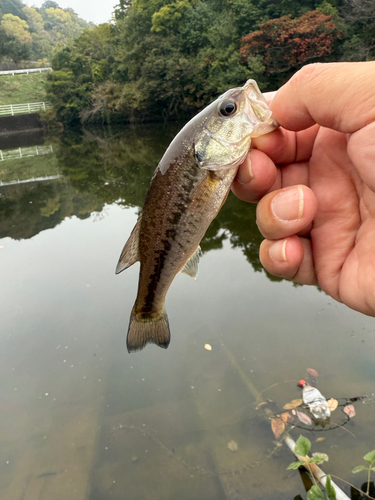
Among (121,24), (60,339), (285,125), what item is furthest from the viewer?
(121,24)

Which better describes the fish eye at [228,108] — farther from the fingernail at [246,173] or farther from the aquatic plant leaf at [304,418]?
the aquatic plant leaf at [304,418]

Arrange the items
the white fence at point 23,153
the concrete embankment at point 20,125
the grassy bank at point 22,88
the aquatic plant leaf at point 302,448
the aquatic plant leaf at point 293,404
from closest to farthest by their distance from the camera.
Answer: the aquatic plant leaf at point 302,448
the aquatic plant leaf at point 293,404
the white fence at point 23,153
the concrete embankment at point 20,125
the grassy bank at point 22,88

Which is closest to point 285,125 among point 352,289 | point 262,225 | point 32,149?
point 262,225

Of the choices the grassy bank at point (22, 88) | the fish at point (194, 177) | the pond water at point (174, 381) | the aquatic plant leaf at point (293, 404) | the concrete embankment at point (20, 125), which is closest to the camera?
the fish at point (194, 177)

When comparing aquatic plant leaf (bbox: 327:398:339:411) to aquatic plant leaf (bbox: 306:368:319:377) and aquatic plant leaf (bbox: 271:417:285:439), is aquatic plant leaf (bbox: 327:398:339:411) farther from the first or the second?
aquatic plant leaf (bbox: 271:417:285:439)

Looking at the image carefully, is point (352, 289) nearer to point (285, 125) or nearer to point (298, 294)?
point (285, 125)

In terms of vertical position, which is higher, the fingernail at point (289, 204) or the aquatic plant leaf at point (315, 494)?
the fingernail at point (289, 204)

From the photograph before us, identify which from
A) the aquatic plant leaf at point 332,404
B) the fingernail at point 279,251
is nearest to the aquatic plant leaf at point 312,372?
the aquatic plant leaf at point 332,404
